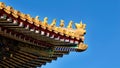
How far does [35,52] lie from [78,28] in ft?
5.75

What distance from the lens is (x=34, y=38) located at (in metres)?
18.1

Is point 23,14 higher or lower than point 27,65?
higher

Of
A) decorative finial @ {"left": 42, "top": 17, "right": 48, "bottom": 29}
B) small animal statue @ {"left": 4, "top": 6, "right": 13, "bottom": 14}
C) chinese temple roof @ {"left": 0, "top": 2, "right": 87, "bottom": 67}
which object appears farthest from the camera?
decorative finial @ {"left": 42, "top": 17, "right": 48, "bottom": 29}

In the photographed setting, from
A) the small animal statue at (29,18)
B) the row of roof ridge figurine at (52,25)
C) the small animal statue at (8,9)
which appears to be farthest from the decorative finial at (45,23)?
the small animal statue at (8,9)

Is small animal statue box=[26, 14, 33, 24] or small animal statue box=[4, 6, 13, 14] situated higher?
small animal statue box=[4, 6, 13, 14]

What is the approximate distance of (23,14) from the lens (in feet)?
53.9

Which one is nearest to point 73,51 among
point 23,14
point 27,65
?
point 27,65

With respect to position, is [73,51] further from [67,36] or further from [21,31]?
[21,31]

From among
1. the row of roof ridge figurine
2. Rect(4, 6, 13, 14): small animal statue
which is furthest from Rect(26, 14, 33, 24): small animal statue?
Rect(4, 6, 13, 14): small animal statue

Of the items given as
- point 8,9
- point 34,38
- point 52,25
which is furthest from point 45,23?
point 8,9

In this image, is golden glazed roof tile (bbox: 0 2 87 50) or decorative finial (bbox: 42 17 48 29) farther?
decorative finial (bbox: 42 17 48 29)

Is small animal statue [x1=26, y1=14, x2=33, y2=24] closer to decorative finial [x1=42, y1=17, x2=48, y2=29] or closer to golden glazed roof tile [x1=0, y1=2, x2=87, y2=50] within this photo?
golden glazed roof tile [x1=0, y1=2, x2=87, y2=50]

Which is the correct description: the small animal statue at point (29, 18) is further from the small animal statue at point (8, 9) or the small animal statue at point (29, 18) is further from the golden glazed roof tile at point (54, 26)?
the small animal statue at point (8, 9)

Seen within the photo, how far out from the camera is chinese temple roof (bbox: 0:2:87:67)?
16.2 meters
